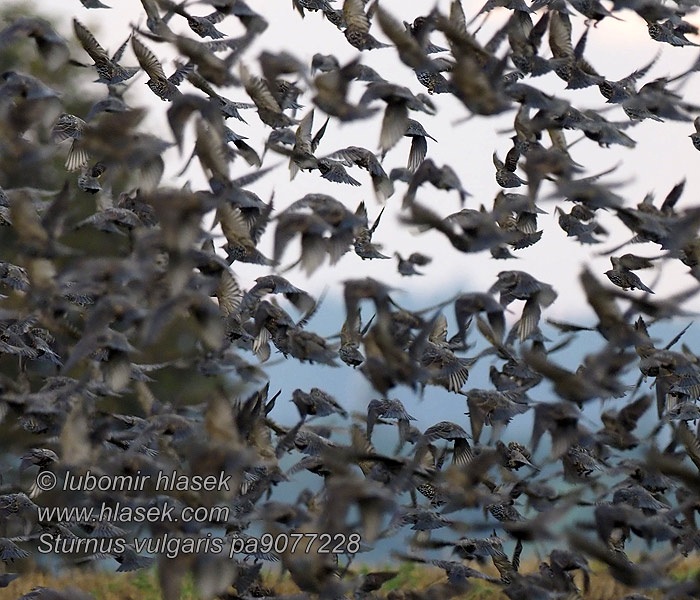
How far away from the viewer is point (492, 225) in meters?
5.97

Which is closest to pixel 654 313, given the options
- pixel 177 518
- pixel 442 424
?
pixel 442 424

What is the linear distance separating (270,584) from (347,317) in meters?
4.43

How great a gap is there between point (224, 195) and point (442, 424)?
90.7 inches

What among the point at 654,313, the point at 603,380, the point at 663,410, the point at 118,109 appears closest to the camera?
the point at 603,380

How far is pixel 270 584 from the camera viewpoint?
986cm

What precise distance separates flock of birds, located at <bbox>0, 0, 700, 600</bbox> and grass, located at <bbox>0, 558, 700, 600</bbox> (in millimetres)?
2316

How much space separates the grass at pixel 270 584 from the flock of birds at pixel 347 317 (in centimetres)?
232

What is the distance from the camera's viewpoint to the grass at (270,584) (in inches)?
380

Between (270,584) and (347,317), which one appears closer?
(347,317)

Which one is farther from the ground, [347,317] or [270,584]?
[347,317]

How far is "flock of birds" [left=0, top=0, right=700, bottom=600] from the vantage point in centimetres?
552

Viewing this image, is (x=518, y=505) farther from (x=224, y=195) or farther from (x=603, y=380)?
(x=224, y=195)

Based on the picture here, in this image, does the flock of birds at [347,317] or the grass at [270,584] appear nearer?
the flock of birds at [347,317]

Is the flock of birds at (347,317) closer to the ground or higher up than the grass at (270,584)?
higher up
